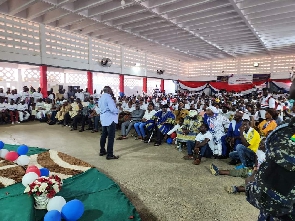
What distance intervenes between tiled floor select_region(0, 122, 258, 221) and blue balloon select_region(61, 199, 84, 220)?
0.73m

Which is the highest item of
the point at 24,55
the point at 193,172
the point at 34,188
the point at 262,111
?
the point at 24,55

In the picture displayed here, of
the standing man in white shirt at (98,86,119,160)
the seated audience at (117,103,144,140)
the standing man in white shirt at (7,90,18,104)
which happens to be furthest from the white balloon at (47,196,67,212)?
the standing man in white shirt at (7,90,18,104)

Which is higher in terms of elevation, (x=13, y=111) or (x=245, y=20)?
(x=245, y=20)

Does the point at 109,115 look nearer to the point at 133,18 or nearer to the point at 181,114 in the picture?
the point at 181,114

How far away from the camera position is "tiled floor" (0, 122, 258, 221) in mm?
2492

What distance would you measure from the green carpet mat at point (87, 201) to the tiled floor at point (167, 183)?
0.22 meters

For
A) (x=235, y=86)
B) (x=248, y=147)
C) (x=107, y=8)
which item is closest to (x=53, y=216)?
(x=248, y=147)

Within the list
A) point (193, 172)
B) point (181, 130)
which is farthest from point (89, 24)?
point (193, 172)

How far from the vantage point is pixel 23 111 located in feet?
33.1

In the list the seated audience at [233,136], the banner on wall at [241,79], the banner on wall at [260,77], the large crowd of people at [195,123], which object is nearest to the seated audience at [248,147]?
the large crowd of people at [195,123]

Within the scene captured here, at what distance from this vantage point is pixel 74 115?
8414 mm

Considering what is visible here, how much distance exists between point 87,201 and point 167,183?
49.6 inches

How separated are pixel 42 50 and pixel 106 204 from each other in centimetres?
1096

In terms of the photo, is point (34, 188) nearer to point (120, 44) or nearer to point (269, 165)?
point (269, 165)
